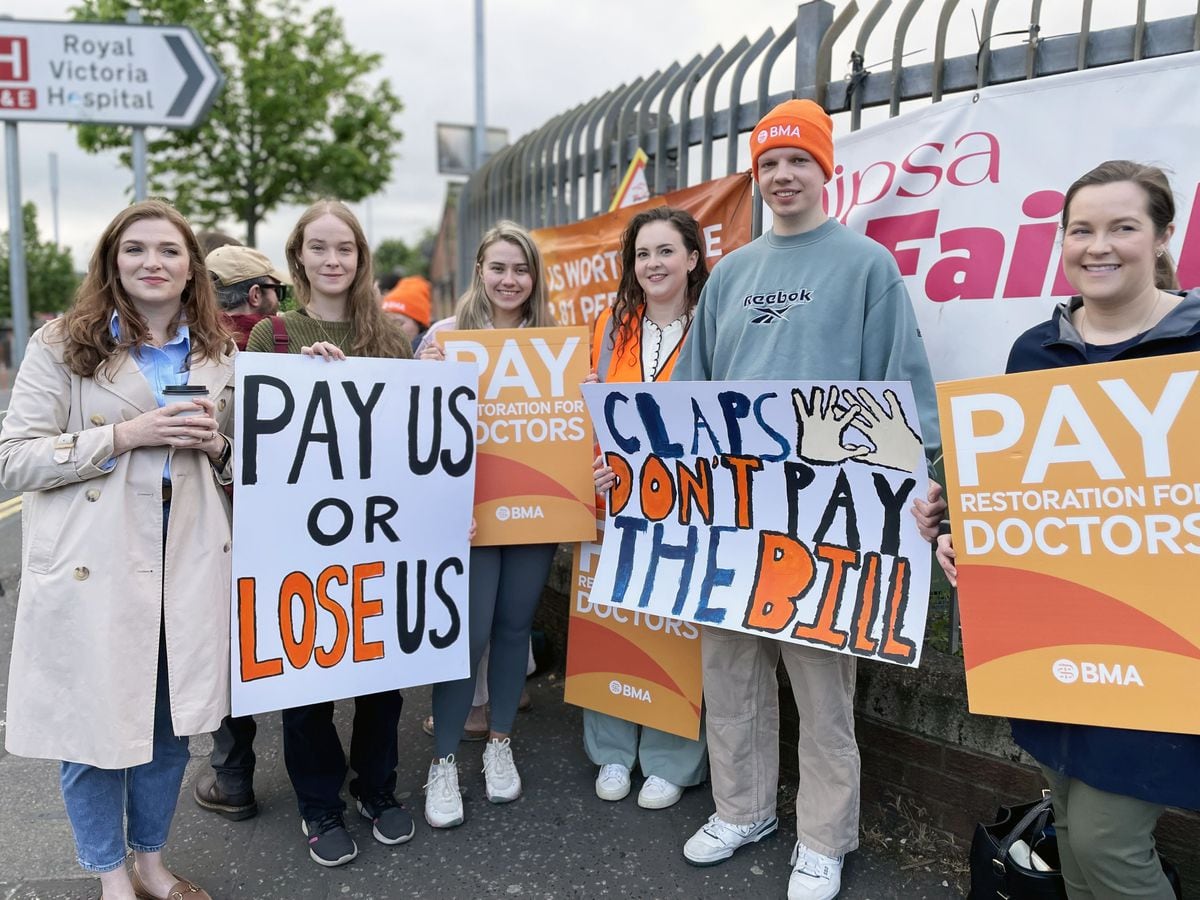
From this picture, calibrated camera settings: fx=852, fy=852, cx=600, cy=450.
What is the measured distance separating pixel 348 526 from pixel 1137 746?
214 cm

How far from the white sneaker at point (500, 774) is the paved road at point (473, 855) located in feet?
0.13

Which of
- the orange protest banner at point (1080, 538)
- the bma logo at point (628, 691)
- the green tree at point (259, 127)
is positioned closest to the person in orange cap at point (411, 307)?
the bma logo at point (628, 691)

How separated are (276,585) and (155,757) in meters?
0.56

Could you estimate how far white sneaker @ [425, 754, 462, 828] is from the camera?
114 inches

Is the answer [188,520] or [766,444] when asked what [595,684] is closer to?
[766,444]

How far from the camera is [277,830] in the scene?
2887 mm

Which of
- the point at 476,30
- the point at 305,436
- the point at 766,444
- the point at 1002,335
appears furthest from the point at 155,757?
the point at 476,30

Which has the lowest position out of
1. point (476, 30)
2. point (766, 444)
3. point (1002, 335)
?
point (766, 444)

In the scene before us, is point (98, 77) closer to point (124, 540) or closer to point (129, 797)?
point (124, 540)

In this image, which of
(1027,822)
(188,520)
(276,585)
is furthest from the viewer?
(276,585)

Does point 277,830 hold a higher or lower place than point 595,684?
lower

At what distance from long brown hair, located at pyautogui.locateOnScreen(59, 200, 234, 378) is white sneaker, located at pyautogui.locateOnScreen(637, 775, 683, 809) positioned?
204cm

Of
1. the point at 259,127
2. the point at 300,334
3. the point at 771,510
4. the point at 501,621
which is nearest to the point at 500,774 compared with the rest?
the point at 501,621

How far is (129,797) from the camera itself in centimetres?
243
